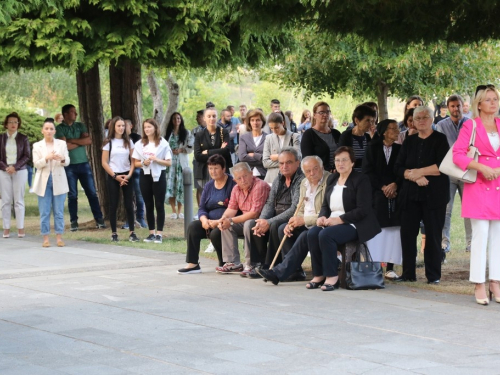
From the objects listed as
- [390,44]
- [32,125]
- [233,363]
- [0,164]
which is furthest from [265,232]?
[32,125]

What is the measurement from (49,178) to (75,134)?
2595mm

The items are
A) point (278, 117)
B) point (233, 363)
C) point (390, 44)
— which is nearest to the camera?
point (233, 363)

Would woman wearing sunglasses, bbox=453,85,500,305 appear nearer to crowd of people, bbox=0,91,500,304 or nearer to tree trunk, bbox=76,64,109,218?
crowd of people, bbox=0,91,500,304

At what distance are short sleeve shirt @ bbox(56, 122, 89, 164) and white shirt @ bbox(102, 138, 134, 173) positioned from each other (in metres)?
1.59

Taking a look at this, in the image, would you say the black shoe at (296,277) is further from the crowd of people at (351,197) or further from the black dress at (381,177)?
the black dress at (381,177)

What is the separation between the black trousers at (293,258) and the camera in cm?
1088

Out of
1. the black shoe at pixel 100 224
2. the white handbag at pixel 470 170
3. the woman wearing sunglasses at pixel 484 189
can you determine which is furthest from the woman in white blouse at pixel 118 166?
the woman wearing sunglasses at pixel 484 189

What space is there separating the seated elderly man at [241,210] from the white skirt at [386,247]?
140 cm

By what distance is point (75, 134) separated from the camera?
17438 millimetres

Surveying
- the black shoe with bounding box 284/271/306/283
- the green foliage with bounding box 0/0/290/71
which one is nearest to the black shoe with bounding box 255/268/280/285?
the black shoe with bounding box 284/271/306/283

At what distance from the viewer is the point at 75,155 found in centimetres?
1762

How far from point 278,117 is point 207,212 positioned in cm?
193

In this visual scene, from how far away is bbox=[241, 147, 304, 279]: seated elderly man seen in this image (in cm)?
1147

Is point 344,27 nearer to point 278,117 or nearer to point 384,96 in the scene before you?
point 278,117
